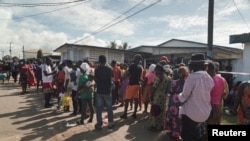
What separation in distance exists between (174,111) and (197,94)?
2.61 metres

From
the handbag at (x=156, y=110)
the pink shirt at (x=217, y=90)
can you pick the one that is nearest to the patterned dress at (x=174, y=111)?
the handbag at (x=156, y=110)

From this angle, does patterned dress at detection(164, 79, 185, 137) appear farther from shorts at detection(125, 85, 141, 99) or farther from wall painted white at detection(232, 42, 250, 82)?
wall painted white at detection(232, 42, 250, 82)

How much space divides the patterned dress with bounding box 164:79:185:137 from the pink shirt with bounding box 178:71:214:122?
2.24 meters

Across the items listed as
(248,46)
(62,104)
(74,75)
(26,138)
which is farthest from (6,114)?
(248,46)

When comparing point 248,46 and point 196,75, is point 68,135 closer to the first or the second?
point 196,75

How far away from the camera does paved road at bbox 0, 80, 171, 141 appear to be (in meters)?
7.38

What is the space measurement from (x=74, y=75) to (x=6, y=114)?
276 cm

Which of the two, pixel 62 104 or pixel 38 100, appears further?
pixel 38 100

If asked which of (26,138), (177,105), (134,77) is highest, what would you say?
(134,77)

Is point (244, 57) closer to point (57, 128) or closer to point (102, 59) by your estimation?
point (102, 59)

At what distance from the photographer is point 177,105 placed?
7.17m

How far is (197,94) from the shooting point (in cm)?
467

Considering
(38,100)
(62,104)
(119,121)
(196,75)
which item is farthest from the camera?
(38,100)

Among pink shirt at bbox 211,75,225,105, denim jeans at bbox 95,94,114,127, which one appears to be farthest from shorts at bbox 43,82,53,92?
pink shirt at bbox 211,75,225,105
